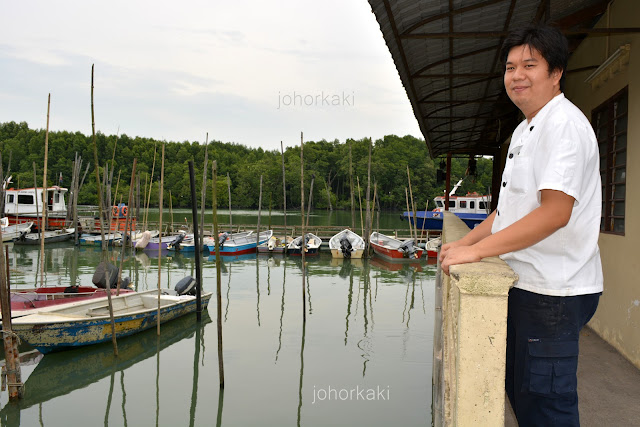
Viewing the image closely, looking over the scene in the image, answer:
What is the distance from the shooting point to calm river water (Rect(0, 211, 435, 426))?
805cm

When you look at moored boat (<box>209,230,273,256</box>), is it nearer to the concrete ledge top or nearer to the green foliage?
the concrete ledge top

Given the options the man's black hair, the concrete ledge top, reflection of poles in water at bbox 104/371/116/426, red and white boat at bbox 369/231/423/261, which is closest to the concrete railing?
the concrete ledge top

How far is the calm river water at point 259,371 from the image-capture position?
8047 millimetres

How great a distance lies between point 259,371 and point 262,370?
0.09m

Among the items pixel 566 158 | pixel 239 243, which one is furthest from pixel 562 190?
pixel 239 243

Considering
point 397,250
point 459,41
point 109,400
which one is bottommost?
point 109,400

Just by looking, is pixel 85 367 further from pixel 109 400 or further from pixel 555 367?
pixel 555 367

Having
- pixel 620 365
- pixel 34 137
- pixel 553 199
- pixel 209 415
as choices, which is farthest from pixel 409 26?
pixel 34 137

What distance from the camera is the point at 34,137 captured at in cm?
8331

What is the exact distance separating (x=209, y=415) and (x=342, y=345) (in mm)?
4155

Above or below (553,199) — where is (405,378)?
below

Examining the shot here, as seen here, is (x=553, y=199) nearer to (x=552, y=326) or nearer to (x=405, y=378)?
(x=552, y=326)

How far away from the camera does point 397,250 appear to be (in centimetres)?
2495

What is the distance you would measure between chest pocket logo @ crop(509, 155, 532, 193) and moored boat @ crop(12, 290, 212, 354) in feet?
32.1
